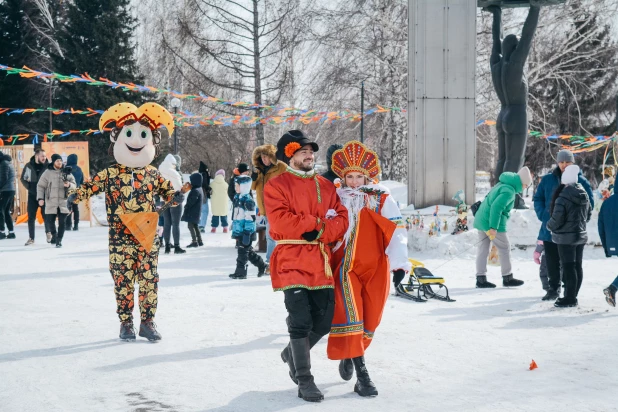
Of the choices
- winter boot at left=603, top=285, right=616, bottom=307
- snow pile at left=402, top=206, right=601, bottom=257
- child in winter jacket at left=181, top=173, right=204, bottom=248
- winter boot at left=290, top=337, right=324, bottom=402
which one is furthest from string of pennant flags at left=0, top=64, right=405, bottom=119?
winter boot at left=290, top=337, right=324, bottom=402

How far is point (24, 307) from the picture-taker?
831 cm

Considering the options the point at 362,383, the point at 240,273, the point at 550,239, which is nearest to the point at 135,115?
the point at 362,383

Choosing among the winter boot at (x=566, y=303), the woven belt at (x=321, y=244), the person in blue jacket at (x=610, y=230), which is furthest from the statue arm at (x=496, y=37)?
the woven belt at (x=321, y=244)

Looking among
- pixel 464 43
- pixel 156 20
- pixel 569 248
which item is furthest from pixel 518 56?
pixel 156 20

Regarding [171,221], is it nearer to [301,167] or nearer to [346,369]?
[346,369]

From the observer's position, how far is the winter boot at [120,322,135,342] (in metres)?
6.68

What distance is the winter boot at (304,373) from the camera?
4.87 metres

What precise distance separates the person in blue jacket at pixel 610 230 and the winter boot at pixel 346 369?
385 centimetres

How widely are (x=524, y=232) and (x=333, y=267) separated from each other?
8.70m

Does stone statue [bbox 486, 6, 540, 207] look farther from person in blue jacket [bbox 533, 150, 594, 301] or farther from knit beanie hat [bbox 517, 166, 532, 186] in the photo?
person in blue jacket [bbox 533, 150, 594, 301]

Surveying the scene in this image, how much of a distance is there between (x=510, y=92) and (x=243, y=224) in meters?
6.49

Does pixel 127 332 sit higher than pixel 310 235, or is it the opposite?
pixel 310 235

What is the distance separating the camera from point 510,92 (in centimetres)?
1441

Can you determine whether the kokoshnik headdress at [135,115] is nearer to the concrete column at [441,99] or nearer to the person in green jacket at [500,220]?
the person in green jacket at [500,220]
